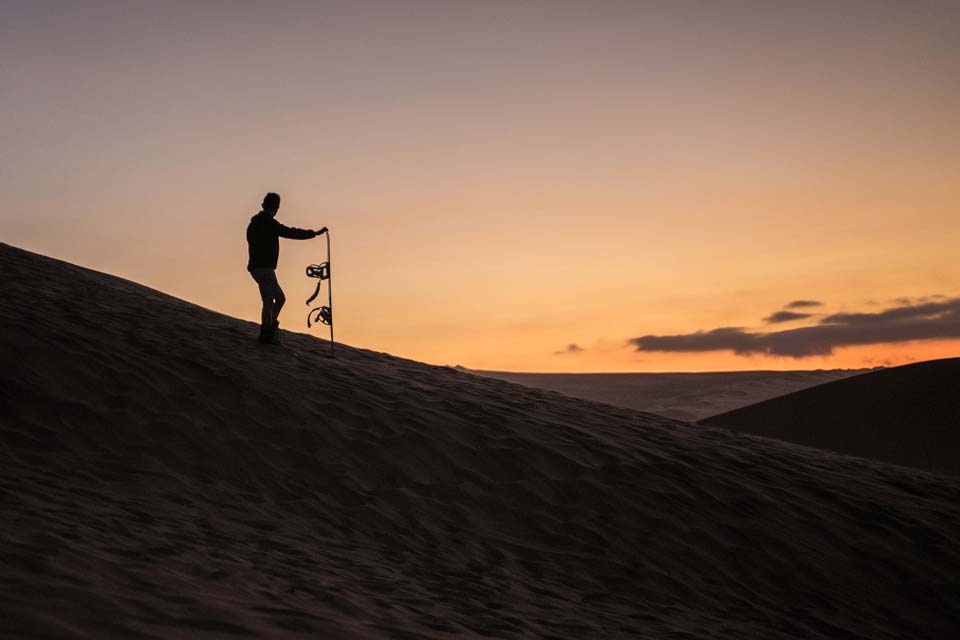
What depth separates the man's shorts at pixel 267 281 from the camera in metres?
10.6

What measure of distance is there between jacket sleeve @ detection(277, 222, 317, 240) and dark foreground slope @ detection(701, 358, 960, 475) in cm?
1686

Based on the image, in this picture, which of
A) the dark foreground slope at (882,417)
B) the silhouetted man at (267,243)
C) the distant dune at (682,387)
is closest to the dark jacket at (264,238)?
the silhouetted man at (267,243)

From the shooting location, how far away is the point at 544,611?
5.64 meters

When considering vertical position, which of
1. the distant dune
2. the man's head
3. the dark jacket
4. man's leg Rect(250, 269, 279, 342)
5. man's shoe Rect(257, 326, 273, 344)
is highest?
the man's head

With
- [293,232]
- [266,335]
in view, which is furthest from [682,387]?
[293,232]

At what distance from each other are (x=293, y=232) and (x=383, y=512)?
15.3 feet

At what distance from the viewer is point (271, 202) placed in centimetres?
1062

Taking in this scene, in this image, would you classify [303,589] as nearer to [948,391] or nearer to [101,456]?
[101,456]

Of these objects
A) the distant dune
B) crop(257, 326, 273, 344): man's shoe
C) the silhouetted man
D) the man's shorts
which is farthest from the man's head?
the distant dune

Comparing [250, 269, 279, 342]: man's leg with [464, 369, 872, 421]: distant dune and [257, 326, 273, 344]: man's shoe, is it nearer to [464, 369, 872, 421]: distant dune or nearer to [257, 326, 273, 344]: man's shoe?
[257, 326, 273, 344]: man's shoe

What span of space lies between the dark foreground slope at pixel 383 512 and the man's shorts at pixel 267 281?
0.80m

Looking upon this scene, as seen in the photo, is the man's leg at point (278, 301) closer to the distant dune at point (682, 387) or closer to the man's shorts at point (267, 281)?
the man's shorts at point (267, 281)

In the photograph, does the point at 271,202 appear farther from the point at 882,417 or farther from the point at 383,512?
the point at 882,417

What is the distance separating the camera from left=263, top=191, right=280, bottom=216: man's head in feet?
34.8
